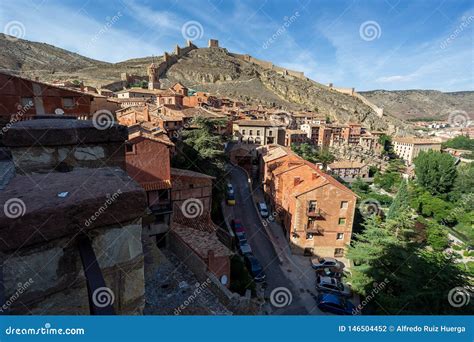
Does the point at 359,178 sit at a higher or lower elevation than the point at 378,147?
lower

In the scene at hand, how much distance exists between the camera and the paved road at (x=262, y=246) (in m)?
14.4

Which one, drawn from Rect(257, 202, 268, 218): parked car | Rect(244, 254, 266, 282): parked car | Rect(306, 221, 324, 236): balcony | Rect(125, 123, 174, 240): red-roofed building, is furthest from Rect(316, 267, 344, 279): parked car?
Rect(125, 123, 174, 240): red-roofed building

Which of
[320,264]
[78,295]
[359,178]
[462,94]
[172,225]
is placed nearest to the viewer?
[78,295]

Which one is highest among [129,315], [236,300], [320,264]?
[129,315]

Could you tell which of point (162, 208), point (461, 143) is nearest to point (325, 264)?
point (162, 208)

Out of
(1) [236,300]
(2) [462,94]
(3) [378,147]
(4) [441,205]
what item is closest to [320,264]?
(1) [236,300]

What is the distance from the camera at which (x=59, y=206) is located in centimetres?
130

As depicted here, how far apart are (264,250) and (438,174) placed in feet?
127

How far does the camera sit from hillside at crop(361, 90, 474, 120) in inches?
4958

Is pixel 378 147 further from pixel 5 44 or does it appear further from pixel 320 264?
pixel 5 44

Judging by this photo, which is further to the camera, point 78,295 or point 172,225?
point 172,225

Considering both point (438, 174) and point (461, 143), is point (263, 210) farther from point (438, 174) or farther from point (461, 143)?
point (461, 143)

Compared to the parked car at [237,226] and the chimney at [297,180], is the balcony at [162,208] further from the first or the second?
the chimney at [297,180]

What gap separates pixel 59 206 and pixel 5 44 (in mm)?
102707
